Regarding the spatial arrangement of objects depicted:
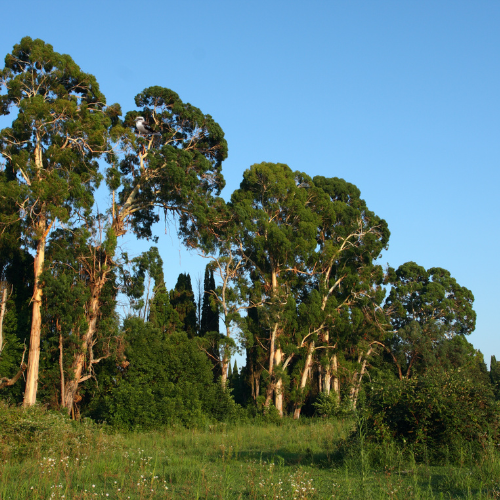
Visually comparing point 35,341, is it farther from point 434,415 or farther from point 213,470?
point 434,415

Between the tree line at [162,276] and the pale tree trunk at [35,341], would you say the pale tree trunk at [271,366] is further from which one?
the pale tree trunk at [35,341]

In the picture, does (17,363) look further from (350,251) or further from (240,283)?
(350,251)

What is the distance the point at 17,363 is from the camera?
20.4 meters

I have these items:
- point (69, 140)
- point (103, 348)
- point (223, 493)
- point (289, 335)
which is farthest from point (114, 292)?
point (223, 493)

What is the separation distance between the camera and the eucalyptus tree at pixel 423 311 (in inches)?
1350

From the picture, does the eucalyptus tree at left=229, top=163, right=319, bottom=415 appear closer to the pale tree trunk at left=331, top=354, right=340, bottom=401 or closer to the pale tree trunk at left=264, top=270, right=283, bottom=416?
the pale tree trunk at left=264, top=270, right=283, bottom=416

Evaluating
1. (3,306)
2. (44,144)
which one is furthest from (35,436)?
(44,144)

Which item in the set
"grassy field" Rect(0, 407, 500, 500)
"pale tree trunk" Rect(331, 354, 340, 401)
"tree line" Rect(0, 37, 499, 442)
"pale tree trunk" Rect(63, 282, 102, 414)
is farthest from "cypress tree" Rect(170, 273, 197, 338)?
"grassy field" Rect(0, 407, 500, 500)

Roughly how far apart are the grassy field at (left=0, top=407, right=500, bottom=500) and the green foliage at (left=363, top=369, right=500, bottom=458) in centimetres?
52

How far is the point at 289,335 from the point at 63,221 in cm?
1377

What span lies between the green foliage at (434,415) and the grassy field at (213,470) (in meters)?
0.52

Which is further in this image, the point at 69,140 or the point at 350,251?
the point at 350,251

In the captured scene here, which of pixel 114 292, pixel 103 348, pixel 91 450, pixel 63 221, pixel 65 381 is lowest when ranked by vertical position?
pixel 91 450

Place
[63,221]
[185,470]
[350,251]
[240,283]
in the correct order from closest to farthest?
1. [185,470]
2. [63,221]
3. [240,283]
4. [350,251]
